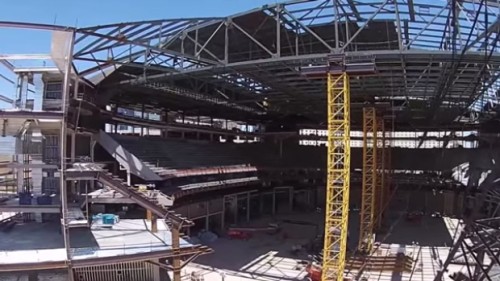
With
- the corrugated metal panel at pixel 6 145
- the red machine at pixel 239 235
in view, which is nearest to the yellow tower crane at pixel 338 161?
the red machine at pixel 239 235

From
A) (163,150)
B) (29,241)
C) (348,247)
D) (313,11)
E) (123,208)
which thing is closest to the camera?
(29,241)

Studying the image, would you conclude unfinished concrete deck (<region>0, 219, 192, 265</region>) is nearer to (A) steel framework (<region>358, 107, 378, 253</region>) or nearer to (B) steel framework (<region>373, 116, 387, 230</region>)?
(A) steel framework (<region>358, 107, 378, 253</region>)

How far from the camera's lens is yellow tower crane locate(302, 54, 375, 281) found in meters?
23.9

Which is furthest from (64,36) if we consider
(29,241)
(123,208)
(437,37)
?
(437,37)

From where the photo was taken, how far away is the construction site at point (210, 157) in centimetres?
2334

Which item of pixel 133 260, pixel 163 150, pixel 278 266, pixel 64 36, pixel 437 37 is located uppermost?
pixel 437 37

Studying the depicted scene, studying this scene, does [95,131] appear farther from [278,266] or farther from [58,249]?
[278,266]

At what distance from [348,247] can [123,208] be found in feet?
54.8

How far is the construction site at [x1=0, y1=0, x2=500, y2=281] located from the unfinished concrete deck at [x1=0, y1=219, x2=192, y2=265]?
107 mm

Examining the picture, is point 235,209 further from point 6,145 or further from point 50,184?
point 6,145

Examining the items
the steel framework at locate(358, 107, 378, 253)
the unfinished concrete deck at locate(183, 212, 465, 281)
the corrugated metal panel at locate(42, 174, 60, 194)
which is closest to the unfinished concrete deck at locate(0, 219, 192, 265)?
the corrugated metal panel at locate(42, 174, 60, 194)

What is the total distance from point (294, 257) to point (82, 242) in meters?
14.4

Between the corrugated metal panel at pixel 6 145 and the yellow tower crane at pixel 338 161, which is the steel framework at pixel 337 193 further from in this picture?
the corrugated metal panel at pixel 6 145

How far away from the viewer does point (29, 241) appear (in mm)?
23484
